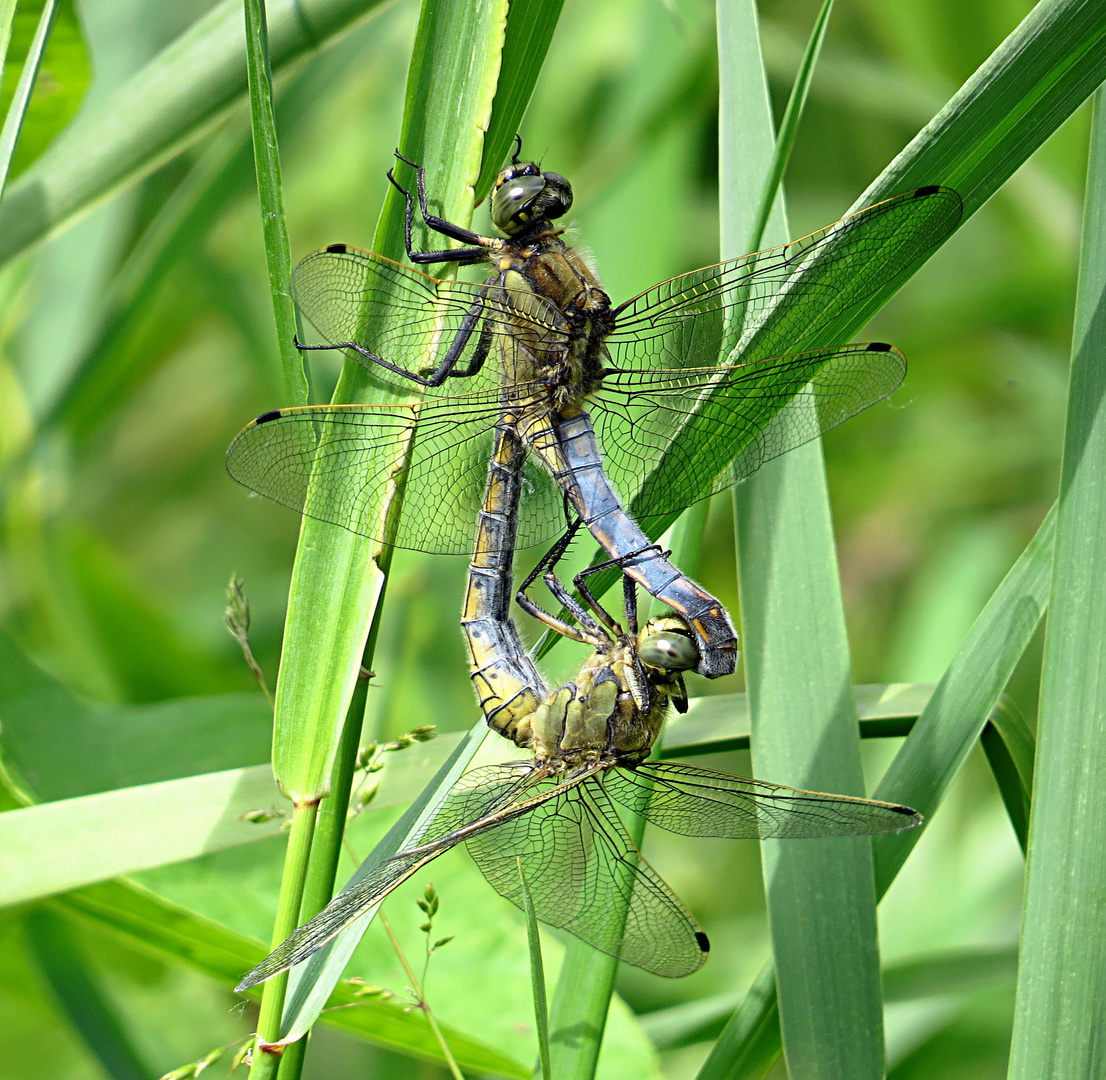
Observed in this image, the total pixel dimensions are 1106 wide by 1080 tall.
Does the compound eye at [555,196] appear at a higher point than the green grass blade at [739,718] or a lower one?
higher

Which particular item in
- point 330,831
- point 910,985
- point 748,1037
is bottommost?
point 910,985

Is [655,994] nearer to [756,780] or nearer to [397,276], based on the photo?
[756,780]

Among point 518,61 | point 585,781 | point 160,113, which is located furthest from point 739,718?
point 160,113

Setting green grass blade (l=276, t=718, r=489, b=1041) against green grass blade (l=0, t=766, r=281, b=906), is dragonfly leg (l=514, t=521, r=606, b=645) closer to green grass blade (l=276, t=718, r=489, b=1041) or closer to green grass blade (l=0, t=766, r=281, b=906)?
green grass blade (l=276, t=718, r=489, b=1041)

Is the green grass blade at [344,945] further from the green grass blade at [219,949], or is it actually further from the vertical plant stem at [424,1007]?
the green grass blade at [219,949]

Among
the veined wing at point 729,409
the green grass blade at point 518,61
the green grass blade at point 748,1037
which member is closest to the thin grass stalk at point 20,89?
the green grass blade at point 518,61

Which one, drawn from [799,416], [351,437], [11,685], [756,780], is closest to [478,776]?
[756,780]

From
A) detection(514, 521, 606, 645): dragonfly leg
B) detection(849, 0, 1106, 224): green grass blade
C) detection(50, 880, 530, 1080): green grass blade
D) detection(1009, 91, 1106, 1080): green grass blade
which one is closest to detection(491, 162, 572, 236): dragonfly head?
detection(514, 521, 606, 645): dragonfly leg

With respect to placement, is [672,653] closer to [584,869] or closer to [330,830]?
[584,869]
